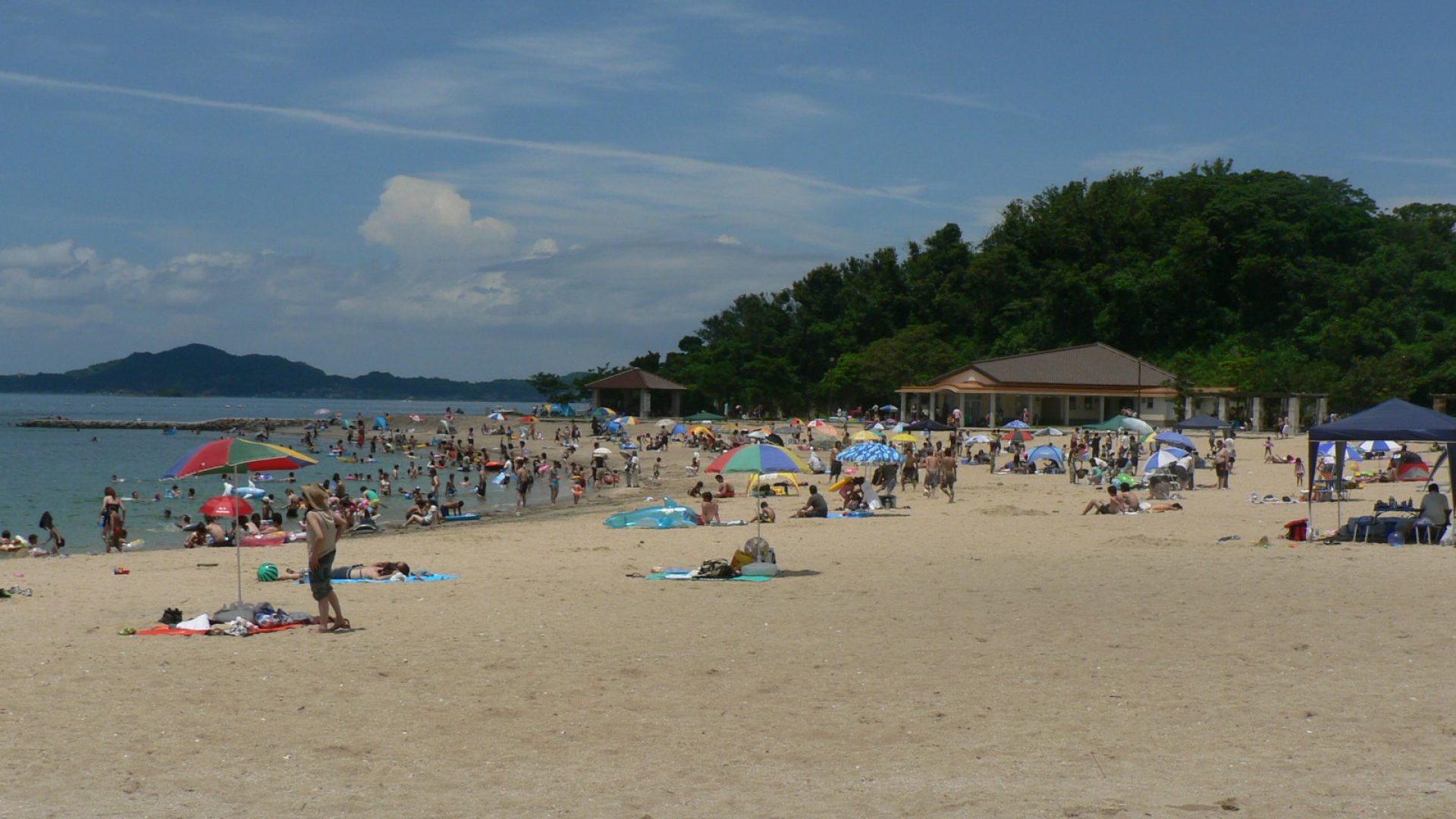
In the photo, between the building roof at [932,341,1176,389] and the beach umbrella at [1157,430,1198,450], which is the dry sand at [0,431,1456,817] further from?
the building roof at [932,341,1176,389]

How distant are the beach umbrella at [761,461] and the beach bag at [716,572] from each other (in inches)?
66.9

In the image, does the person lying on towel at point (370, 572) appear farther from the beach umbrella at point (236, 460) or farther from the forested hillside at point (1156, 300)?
the forested hillside at point (1156, 300)

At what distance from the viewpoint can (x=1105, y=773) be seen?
6.19 meters

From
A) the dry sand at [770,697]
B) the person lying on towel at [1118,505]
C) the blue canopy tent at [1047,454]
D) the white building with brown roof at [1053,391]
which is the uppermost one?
the white building with brown roof at [1053,391]

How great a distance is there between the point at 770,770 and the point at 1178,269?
6912 cm

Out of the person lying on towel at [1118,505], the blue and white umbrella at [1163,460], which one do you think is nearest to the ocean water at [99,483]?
the person lying on towel at [1118,505]

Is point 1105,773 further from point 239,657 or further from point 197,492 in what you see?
point 197,492

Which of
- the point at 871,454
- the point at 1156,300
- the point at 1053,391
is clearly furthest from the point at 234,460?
the point at 1156,300

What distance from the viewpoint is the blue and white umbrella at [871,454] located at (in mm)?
22806

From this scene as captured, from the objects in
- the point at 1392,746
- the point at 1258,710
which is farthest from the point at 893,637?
the point at 1392,746

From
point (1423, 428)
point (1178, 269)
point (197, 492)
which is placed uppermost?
point (1178, 269)

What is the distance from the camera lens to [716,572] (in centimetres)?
1335

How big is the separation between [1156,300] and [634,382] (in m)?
31.6

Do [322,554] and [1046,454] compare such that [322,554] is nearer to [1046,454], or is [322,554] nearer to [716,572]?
[716,572]
